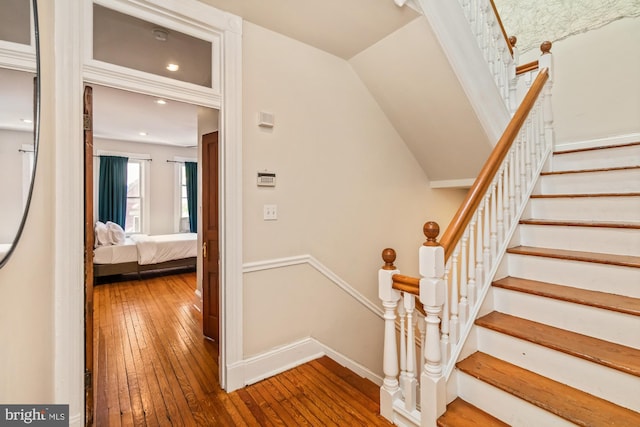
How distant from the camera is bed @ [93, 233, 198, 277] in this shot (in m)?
4.97

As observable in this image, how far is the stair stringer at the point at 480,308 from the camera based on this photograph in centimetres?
160

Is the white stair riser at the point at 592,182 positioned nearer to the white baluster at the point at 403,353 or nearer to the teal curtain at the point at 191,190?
the white baluster at the point at 403,353

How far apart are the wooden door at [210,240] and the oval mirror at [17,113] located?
5.21 ft

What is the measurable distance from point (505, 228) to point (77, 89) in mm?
2770

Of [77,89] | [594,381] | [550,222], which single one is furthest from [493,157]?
[77,89]

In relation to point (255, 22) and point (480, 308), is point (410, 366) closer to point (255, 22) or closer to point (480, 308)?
point (480, 308)

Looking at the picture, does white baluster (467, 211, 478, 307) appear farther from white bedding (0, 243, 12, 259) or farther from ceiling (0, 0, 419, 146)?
Answer: white bedding (0, 243, 12, 259)

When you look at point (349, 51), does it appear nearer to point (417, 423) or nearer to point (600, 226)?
point (600, 226)

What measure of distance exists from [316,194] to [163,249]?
415 cm

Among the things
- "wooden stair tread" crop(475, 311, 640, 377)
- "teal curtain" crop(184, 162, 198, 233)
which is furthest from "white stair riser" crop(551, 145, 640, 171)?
"teal curtain" crop(184, 162, 198, 233)

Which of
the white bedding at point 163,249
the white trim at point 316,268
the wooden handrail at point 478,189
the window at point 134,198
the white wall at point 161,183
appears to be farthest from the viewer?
the white wall at point 161,183

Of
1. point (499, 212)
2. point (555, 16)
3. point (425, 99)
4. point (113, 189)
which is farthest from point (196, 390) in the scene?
point (113, 189)

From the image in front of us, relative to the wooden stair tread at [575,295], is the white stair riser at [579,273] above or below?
above

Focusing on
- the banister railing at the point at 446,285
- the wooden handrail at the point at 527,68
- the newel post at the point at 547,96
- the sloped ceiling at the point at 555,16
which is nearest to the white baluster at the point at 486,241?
the banister railing at the point at 446,285
